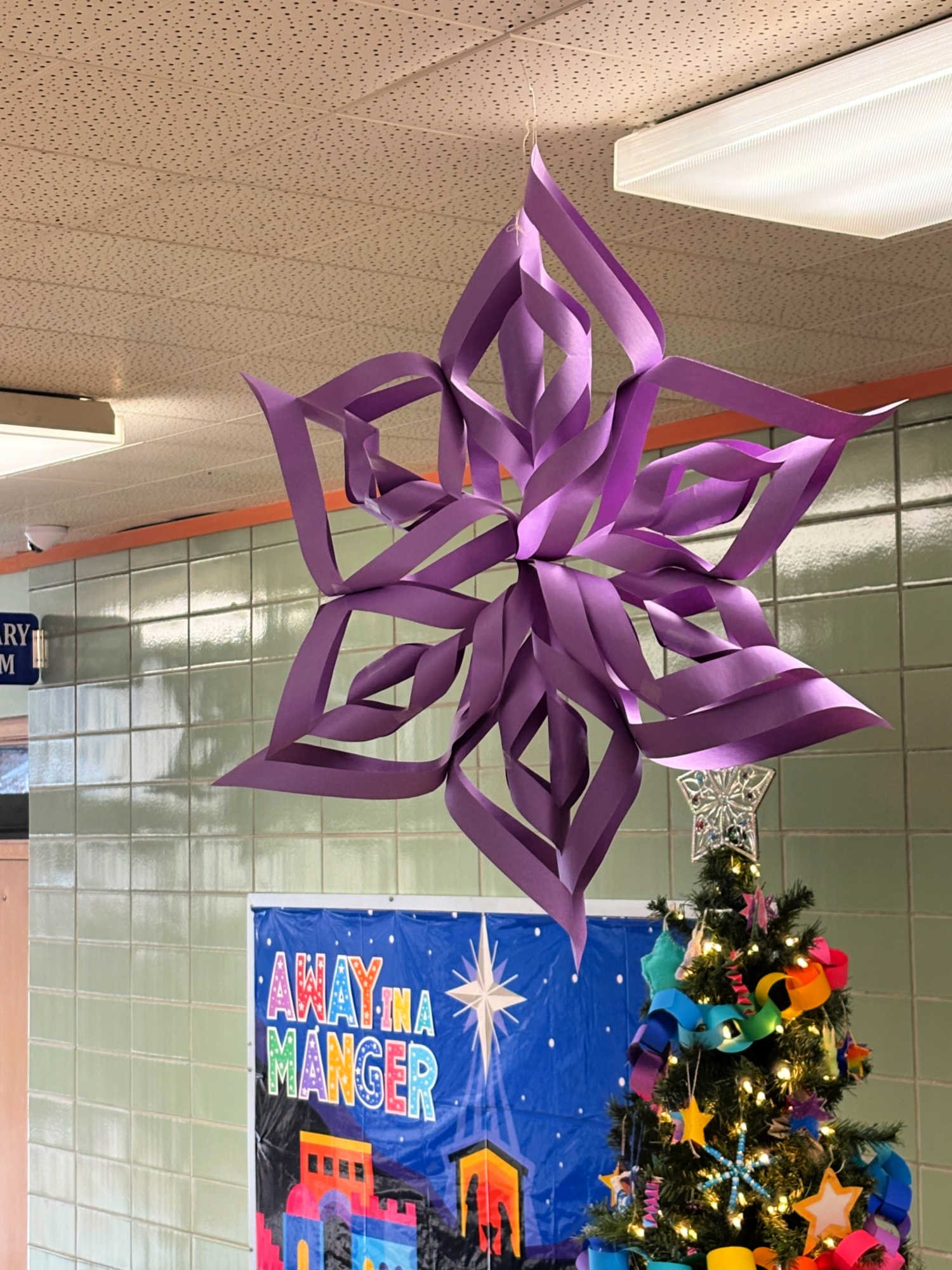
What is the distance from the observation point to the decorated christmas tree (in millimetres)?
2529

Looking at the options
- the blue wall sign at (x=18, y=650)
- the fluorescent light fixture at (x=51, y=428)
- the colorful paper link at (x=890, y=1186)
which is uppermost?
the fluorescent light fixture at (x=51, y=428)

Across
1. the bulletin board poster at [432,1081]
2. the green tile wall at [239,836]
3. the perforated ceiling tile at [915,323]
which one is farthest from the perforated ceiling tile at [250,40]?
the bulletin board poster at [432,1081]

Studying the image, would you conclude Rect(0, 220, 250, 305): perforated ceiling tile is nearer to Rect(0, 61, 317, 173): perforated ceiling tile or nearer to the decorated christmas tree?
Rect(0, 61, 317, 173): perforated ceiling tile

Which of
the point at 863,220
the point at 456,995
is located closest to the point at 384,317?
the point at 863,220

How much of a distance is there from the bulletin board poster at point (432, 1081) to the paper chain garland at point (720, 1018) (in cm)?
93

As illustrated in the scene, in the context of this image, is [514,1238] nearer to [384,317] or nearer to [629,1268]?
[629,1268]

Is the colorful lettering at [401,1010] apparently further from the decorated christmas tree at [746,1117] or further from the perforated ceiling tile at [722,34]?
the perforated ceiling tile at [722,34]

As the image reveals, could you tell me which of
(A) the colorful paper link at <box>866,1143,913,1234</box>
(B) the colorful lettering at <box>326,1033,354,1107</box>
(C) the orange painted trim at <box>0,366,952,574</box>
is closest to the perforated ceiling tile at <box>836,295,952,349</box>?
(C) the orange painted trim at <box>0,366,952,574</box>

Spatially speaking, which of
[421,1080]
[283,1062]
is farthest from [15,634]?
[421,1080]

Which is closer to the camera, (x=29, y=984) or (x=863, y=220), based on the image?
(x=863, y=220)

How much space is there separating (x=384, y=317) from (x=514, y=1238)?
2.28 meters

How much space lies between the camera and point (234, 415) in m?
3.59

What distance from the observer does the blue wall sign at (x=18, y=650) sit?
5.53m

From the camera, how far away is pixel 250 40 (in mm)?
1726
